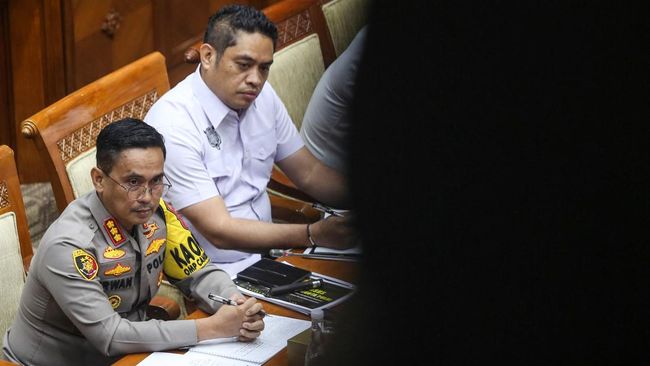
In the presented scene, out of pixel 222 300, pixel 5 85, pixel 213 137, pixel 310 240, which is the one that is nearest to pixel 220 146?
pixel 213 137

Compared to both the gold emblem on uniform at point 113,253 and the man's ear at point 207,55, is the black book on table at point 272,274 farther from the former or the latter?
the man's ear at point 207,55

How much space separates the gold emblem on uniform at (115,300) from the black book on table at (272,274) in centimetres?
32

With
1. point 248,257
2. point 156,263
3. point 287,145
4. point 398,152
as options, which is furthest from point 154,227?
point 398,152

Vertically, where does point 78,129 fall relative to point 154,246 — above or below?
above

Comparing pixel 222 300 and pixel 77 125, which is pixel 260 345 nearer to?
pixel 222 300

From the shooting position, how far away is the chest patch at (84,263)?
1870mm

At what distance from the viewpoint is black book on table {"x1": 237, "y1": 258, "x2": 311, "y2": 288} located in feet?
7.11

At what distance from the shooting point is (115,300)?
1.98 meters

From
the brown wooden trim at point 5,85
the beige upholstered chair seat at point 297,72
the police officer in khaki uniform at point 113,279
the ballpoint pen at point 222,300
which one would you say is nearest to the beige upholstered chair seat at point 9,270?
the police officer in khaki uniform at point 113,279

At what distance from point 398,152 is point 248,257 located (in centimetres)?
234

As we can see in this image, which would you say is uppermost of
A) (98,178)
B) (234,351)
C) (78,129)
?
(78,129)

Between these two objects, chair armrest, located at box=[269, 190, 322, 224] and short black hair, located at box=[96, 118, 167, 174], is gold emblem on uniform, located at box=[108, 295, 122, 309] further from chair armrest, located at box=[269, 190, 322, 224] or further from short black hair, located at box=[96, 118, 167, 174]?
chair armrest, located at box=[269, 190, 322, 224]

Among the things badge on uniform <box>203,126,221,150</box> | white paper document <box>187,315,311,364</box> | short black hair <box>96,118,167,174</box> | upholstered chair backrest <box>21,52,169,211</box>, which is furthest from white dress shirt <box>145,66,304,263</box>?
white paper document <box>187,315,311,364</box>

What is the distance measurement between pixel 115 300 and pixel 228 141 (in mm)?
777
